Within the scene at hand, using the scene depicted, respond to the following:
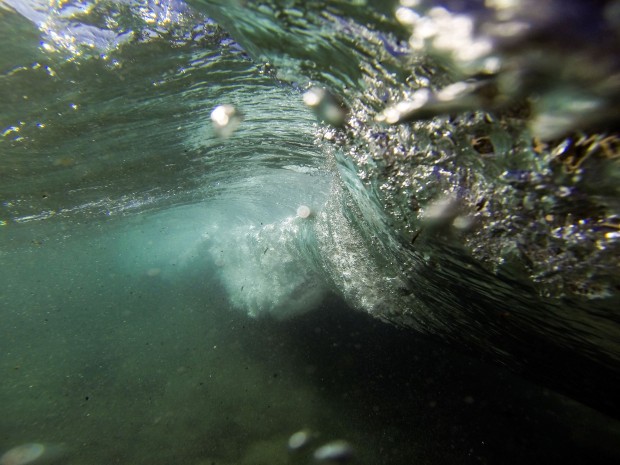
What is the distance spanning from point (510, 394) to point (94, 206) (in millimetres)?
19842

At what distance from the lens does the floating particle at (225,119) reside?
8016mm

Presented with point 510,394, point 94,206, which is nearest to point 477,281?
point 510,394

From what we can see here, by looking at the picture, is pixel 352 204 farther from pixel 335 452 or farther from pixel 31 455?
pixel 31 455

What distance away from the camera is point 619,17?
1325mm

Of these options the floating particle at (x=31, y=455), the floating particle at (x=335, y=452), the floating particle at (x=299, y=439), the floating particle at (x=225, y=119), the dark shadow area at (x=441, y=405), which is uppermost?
the floating particle at (x=225, y=119)

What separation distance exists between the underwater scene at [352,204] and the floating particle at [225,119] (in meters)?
0.09

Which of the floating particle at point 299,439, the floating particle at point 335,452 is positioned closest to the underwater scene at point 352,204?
the floating particle at point 335,452

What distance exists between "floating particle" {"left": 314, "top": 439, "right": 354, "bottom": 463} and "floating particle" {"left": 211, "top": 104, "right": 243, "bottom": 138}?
8.27m

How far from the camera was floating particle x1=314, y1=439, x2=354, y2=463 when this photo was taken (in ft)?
23.2

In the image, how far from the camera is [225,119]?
860cm

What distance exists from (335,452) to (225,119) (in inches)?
337

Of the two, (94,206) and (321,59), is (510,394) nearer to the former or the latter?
(321,59)

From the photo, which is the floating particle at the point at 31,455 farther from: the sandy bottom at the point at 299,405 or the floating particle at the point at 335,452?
the floating particle at the point at 335,452

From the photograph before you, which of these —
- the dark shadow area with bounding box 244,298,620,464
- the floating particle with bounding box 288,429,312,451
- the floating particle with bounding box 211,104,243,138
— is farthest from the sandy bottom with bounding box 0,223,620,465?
the floating particle with bounding box 211,104,243,138
